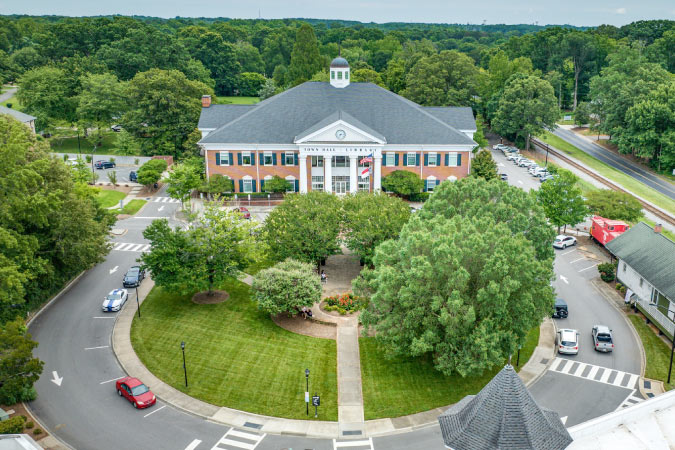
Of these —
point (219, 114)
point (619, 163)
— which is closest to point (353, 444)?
point (219, 114)

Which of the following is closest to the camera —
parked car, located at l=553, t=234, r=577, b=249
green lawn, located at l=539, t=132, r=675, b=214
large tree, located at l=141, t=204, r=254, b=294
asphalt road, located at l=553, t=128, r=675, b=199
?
large tree, located at l=141, t=204, r=254, b=294

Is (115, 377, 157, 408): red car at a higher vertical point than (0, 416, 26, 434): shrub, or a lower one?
lower

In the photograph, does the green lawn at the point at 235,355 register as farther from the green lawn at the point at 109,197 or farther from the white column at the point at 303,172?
the green lawn at the point at 109,197

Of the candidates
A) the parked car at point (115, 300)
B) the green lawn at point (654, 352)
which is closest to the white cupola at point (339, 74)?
the parked car at point (115, 300)

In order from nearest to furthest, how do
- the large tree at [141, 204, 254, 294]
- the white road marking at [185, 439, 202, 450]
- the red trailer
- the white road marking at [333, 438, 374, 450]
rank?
the white road marking at [185, 439, 202, 450] < the white road marking at [333, 438, 374, 450] < the large tree at [141, 204, 254, 294] < the red trailer

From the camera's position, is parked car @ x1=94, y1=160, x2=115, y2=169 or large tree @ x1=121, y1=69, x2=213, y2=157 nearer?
large tree @ x1=121, y1=69, x2=213, y2=157

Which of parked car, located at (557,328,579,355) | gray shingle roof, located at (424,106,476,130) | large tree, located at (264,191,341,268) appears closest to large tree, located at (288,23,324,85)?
gray shingle roof, located at (424,106,476,130)

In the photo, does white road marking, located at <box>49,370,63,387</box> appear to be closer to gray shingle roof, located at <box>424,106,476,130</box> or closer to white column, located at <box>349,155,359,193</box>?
white column, located at <box>349,155,359,193</box>
